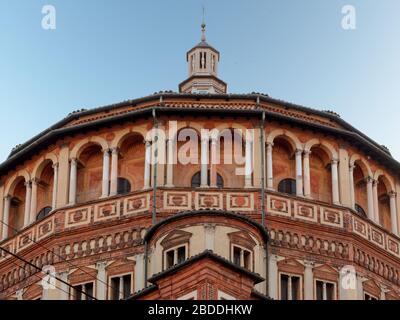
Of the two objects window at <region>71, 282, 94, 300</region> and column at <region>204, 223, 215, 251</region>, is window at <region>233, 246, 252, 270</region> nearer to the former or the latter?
column at <region>204, 223, 215, 251</region>

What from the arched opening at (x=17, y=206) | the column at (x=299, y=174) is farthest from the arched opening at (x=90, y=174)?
the column at (x=299, y=174)

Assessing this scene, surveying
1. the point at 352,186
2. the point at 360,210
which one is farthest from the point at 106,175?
the point at 360,210

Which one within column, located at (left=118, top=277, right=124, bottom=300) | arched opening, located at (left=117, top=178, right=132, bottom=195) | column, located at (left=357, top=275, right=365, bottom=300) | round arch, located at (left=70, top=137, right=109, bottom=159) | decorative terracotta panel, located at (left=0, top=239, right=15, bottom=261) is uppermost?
round arch, located at (left=70, top=137, right=109, bottom=159)

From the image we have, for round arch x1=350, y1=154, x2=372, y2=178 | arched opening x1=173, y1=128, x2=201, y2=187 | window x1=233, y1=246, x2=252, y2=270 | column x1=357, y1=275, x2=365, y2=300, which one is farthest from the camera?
round arch x1=350, y1=154, x2=372, y2=178

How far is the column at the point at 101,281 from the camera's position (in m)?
40.6

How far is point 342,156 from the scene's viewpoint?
44.1m

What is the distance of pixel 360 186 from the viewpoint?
148ft

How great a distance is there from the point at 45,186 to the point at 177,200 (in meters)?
5.34

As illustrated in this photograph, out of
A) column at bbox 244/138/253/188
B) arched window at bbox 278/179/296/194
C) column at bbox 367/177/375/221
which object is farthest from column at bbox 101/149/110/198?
column at bbox 367/177/375/221

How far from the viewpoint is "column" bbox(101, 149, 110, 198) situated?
4279 cm

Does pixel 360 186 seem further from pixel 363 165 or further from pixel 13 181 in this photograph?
pixel 13 181

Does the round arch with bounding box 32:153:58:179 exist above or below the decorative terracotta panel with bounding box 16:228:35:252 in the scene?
above

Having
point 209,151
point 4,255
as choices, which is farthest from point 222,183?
point 4,255

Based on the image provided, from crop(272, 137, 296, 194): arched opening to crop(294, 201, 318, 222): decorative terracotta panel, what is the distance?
3.94 ft
